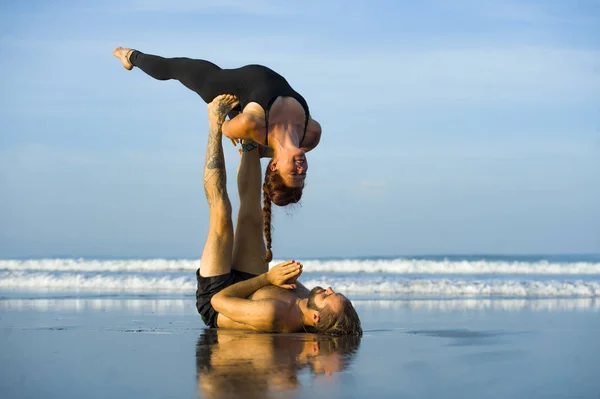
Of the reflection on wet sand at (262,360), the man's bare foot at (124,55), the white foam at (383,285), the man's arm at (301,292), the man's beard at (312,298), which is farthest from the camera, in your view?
the white foam at (383,285)

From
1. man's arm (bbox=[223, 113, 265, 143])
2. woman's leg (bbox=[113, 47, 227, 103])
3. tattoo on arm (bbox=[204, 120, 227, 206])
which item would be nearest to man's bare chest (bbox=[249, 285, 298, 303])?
tattoo on arm (bbox=[204, 120, 227, 206])

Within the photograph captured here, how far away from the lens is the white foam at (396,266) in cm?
2150

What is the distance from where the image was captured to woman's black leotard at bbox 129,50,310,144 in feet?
21.2

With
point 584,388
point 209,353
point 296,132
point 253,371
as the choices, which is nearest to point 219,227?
point 296,132

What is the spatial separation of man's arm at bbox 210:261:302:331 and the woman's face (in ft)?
2.19

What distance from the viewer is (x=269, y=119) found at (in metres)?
6.27

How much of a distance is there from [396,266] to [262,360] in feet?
59.7

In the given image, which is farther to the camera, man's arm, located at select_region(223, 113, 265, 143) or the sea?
the sea

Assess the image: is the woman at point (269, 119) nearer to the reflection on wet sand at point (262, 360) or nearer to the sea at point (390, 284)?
the reflection on wet sand at point (262, 360)

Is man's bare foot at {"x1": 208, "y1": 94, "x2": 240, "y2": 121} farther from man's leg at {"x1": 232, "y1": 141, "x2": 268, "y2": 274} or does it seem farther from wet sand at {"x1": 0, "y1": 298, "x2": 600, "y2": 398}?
wet sand at {"x1": 0, "y1": 298, "x2": 600, "y2": 398}

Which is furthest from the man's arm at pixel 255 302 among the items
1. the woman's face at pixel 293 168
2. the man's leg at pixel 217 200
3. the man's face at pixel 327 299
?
the woman's face at pixel 293 168

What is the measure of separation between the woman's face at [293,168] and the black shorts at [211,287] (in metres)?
1.16

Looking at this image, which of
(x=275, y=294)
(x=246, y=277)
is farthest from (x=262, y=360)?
(x=246, y=277)

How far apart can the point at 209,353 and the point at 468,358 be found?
1.72 m
